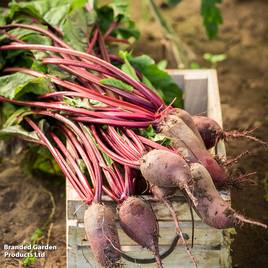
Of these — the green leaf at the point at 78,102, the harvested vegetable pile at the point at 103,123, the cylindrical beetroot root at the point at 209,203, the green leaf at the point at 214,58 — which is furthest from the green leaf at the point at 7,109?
the green leaf at the point at 214,58

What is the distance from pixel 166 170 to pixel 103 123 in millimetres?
461

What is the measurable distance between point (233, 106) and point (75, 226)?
1783 mm

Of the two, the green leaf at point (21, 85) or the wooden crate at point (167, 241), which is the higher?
the green leaf at point (21, 85)

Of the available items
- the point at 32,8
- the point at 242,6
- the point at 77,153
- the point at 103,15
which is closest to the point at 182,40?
the point at 242,6

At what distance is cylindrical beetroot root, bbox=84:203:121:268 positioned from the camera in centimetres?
205

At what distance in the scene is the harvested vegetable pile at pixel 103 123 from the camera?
6.81 feet

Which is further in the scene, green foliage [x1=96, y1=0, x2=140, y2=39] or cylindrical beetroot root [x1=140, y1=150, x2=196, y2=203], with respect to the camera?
green foliage [x1=96, y1=0, x2=140, y2=39]

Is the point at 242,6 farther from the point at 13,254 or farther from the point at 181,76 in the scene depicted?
the point at 13,254

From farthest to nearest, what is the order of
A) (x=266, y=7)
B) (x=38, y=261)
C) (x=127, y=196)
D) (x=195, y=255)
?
(x=266, y=7) < (x=38, y=261) < (x=195, y=255) < (x=127, y=196)

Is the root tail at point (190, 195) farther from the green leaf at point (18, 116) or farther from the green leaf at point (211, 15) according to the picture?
the green leaf at point (211, 15)

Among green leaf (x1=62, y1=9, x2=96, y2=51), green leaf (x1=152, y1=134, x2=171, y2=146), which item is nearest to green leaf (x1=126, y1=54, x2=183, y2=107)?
green leaf (x1=62, y1=9, x2=96, y2=51)

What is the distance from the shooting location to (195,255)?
2.32 metres

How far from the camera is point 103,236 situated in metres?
2.05

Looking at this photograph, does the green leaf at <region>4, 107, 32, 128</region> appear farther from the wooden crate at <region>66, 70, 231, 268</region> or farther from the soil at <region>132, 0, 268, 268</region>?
the soil at <region>132, 0, 268, 268</region>
